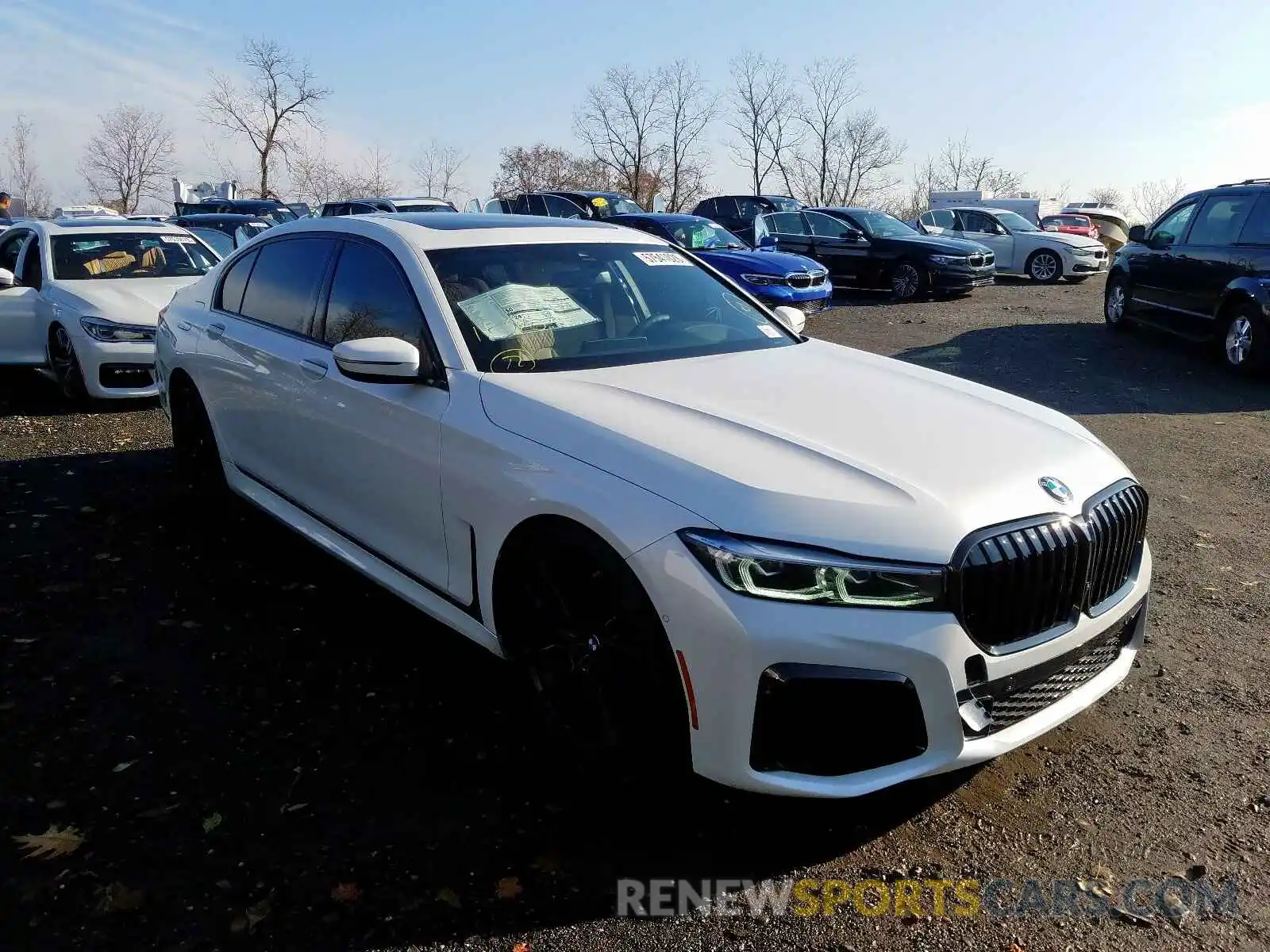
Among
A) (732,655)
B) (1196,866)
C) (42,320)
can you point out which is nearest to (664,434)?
(732,655)

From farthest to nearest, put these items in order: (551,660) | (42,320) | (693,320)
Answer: (42,320) < (693,320) < (551,660)

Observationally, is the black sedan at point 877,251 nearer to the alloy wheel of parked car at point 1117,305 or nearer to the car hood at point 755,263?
the car hood at point 755,263

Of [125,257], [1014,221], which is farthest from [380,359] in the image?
[1014,221]

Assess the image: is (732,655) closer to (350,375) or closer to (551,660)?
(551,660)

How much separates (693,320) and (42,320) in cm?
695

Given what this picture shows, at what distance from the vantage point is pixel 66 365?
859 centimetres

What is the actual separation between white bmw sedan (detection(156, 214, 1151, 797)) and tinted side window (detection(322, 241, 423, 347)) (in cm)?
1

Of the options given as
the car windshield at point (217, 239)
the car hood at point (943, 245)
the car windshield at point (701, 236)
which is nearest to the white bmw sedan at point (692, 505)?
the car windshield at point (701, 236)

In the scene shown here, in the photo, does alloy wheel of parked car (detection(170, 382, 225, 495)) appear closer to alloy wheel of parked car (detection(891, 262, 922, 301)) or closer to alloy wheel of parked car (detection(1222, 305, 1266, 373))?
alloy wheel of parked car (detection(1222, 305, 1266, 373))

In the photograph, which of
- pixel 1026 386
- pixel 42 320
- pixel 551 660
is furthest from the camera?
pixel 1026 386

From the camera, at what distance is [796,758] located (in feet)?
8.63

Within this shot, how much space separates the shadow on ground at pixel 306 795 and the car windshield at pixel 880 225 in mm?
15349

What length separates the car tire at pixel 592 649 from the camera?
2.75 metres

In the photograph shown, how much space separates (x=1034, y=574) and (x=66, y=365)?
8.34 m
